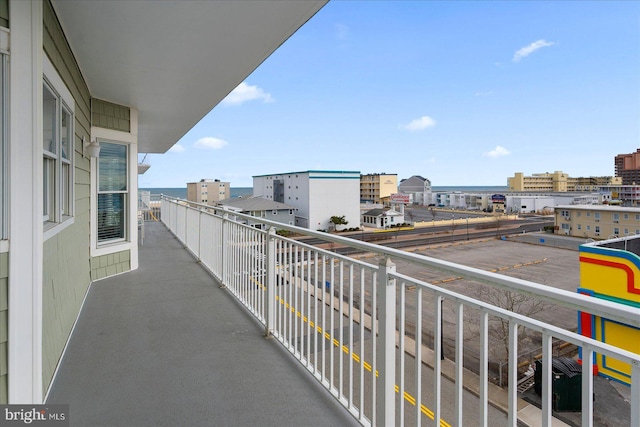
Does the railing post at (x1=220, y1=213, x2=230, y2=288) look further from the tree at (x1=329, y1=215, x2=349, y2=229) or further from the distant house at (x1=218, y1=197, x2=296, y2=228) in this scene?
the tree at (x1=329, y1=215, x2=349, y2=229)

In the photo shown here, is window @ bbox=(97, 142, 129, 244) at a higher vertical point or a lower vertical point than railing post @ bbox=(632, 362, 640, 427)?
higher

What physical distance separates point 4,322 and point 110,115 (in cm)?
370

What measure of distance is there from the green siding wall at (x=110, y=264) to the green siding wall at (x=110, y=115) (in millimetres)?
1632

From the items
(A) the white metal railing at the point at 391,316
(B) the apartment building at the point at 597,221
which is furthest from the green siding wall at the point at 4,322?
(B) the apartment building at the point at 597,221

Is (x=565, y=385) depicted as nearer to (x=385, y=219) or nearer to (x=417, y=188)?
(x=385, y=219)

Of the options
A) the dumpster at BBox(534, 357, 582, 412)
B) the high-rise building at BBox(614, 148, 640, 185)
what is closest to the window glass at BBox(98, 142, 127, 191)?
the dumpster at BBox(534, 357, 582, 412)

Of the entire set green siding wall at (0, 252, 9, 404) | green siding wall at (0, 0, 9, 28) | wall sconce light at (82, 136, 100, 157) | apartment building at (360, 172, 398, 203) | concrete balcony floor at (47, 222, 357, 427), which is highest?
apartment building at (360, 172, 398, 203)

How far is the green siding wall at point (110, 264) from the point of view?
4.08 m

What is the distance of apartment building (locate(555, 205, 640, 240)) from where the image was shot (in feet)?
50.0

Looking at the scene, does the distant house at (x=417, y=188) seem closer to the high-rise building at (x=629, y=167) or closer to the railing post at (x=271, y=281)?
the high-rise building at (x=629, y=167)

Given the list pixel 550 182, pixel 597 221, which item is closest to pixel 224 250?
pixel 597 221

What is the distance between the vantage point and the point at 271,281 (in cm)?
240

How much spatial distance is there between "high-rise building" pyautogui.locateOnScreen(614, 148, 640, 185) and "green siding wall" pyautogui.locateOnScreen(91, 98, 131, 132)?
145 ft

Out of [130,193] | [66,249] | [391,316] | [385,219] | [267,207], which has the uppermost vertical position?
[130,193]
